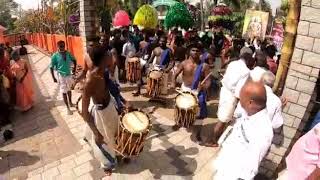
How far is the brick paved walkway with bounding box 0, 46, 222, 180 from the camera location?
527 cm

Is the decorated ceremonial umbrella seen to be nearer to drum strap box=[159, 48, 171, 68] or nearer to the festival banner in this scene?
the festival banner

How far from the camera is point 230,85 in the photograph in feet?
17.6

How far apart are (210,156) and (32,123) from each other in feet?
13.9

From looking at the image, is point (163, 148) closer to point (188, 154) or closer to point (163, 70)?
point (188, 154)

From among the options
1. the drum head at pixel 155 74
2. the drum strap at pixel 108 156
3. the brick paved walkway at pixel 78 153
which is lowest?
the brick paved walkway at pixel 78 153

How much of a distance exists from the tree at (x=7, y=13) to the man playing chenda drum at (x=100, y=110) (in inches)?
2700

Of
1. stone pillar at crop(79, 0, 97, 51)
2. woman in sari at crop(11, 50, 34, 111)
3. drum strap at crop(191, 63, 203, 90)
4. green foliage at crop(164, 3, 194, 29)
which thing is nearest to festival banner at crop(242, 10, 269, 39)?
green foliage at crop(164, 3, 194, 29)

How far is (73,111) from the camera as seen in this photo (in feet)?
26.3

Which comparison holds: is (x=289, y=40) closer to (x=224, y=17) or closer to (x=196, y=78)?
(x=196, y=78)

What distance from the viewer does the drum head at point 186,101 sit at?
5896 millimetres

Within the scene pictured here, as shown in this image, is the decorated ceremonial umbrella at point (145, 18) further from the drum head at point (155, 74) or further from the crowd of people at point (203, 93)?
the drum head at point (155, 74)

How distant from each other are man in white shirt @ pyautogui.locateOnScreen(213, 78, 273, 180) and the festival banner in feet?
A: 35.3

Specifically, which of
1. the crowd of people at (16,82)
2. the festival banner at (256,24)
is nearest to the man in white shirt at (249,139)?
the crowd of people at (16,82)

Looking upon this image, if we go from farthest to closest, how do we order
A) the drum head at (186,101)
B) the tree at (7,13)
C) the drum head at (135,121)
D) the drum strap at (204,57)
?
the tree at (7,13), the drum strap at (204,57), the drum head at (186,101), the drum head at (135,121)
